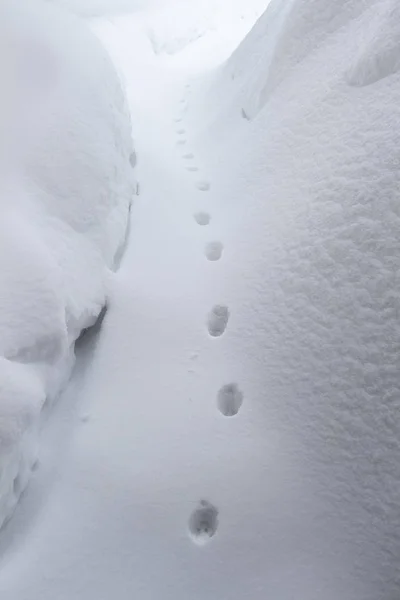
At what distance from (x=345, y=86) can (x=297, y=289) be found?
1116 mm

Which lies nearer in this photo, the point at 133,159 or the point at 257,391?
the point at 257,391

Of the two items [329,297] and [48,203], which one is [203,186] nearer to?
[48,203]

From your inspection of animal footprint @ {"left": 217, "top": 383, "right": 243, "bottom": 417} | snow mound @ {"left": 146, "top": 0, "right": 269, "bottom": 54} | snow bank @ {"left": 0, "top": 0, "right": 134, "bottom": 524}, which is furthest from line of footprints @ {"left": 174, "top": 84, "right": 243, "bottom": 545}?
snow mound @ {"left": 146, "top": 0, "right": 269, "bottom": 54}

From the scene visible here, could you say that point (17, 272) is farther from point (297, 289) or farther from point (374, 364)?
point (374, 364)

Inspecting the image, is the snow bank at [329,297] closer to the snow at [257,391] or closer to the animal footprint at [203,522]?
the snow at [257,391]

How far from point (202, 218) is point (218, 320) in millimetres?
843

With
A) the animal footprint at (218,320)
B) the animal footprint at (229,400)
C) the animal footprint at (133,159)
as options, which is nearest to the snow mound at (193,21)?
the animal footprint at (133,159)

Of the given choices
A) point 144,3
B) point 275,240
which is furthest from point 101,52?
point 144,3

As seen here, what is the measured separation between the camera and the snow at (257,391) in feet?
5.16

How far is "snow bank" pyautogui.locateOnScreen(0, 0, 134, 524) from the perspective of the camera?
173 cm

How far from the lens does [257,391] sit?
6.37 feet

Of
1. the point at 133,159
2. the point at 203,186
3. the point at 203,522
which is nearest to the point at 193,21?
the point at 133,159

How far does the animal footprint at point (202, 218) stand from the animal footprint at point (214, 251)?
0.24 meters

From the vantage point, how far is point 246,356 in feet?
6.75
